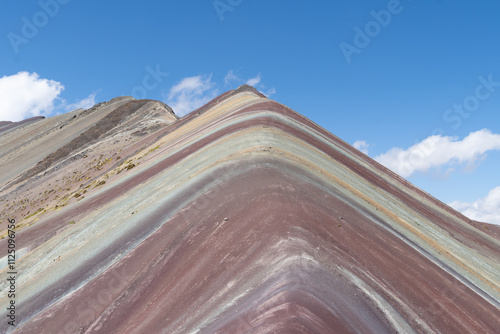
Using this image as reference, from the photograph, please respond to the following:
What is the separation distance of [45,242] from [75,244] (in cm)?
544

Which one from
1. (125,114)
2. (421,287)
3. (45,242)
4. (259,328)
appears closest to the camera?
(259,328)

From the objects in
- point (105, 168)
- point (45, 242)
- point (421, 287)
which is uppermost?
point (105, 168)

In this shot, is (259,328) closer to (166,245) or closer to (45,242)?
(166,245)

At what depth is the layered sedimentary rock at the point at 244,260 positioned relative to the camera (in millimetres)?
13523

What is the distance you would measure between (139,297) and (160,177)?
14.0 metres

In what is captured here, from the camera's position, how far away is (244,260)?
50.3 ft

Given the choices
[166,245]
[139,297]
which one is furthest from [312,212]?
[139,297]

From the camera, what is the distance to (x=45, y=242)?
91.2 ft

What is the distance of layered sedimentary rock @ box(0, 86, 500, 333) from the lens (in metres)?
13.5

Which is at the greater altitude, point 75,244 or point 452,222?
point 75,244

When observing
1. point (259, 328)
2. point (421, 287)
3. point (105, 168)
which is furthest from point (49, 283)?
point (105, 168)

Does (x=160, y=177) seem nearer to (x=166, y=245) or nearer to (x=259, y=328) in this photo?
(x=166, y=245)

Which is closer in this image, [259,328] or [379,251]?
[259,328]

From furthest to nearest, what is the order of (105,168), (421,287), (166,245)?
(105,168)
(166,245)
(421,287)
